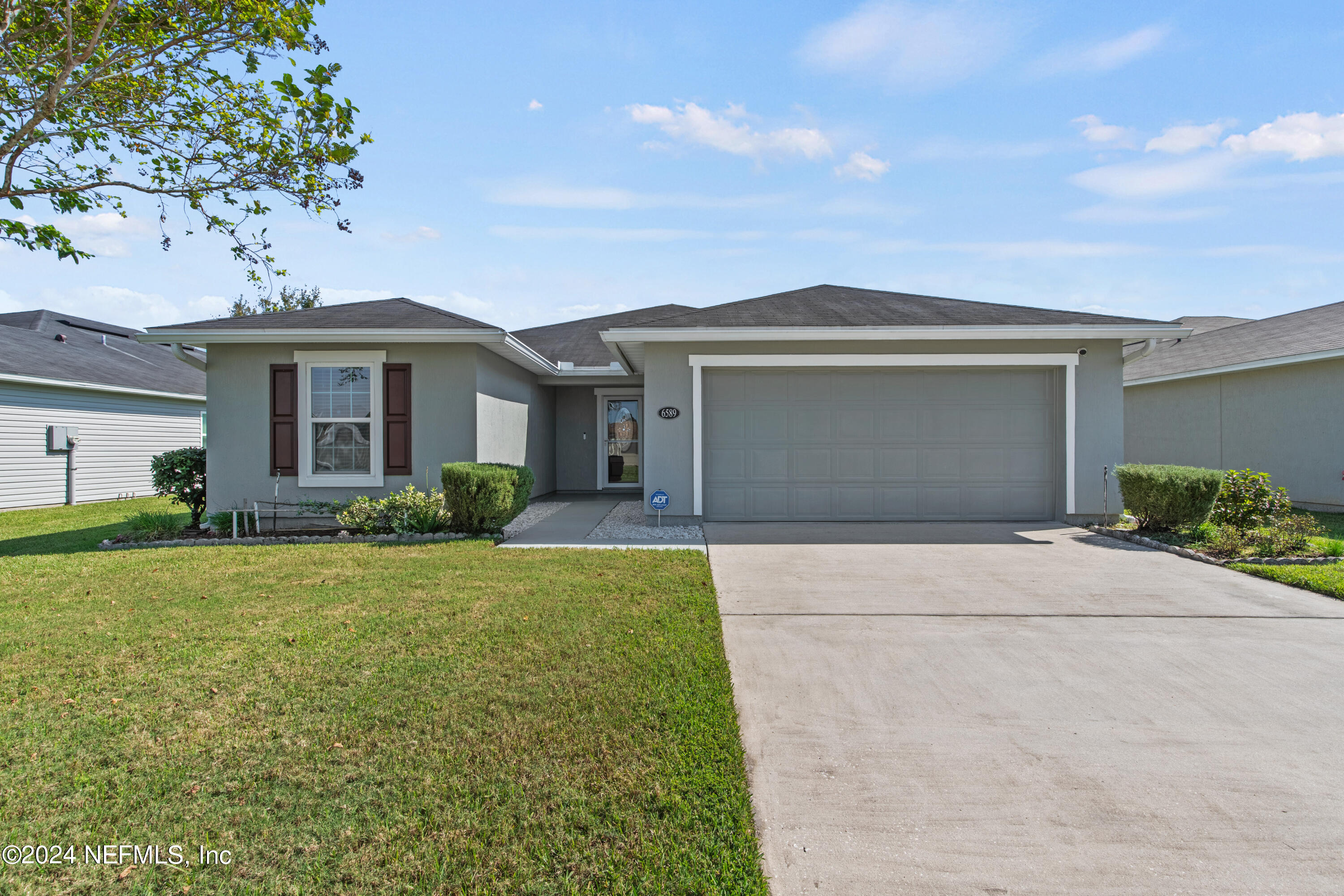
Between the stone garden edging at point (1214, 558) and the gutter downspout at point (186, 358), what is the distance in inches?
506

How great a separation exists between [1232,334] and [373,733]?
59.6 ft

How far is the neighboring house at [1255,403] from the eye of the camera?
36.8ft

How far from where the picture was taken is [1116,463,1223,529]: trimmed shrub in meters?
7.98

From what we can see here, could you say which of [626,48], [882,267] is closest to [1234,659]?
[626,48]

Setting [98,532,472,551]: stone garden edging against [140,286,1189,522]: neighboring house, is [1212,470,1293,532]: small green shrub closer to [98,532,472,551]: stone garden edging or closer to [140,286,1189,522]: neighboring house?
[140,286,1189,522]: neighboring house

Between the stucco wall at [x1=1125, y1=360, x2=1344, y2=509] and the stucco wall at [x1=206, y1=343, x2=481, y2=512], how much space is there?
45.1ft

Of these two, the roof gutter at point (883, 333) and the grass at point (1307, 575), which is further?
the roof gutter at point (883, 333)

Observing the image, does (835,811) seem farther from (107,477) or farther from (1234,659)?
(107,477)

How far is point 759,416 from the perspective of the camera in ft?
31.9

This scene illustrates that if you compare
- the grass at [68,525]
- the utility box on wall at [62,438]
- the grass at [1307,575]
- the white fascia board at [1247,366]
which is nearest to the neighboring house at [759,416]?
the grass at [68,525]

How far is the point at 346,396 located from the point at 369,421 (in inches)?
19.4

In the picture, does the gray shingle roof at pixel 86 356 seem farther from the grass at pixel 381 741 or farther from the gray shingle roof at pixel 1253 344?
the gray shingle roof at pixel 1253 344

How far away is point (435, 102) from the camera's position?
28.0 feet

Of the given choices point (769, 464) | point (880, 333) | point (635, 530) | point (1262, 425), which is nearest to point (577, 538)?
point (635, 530)
